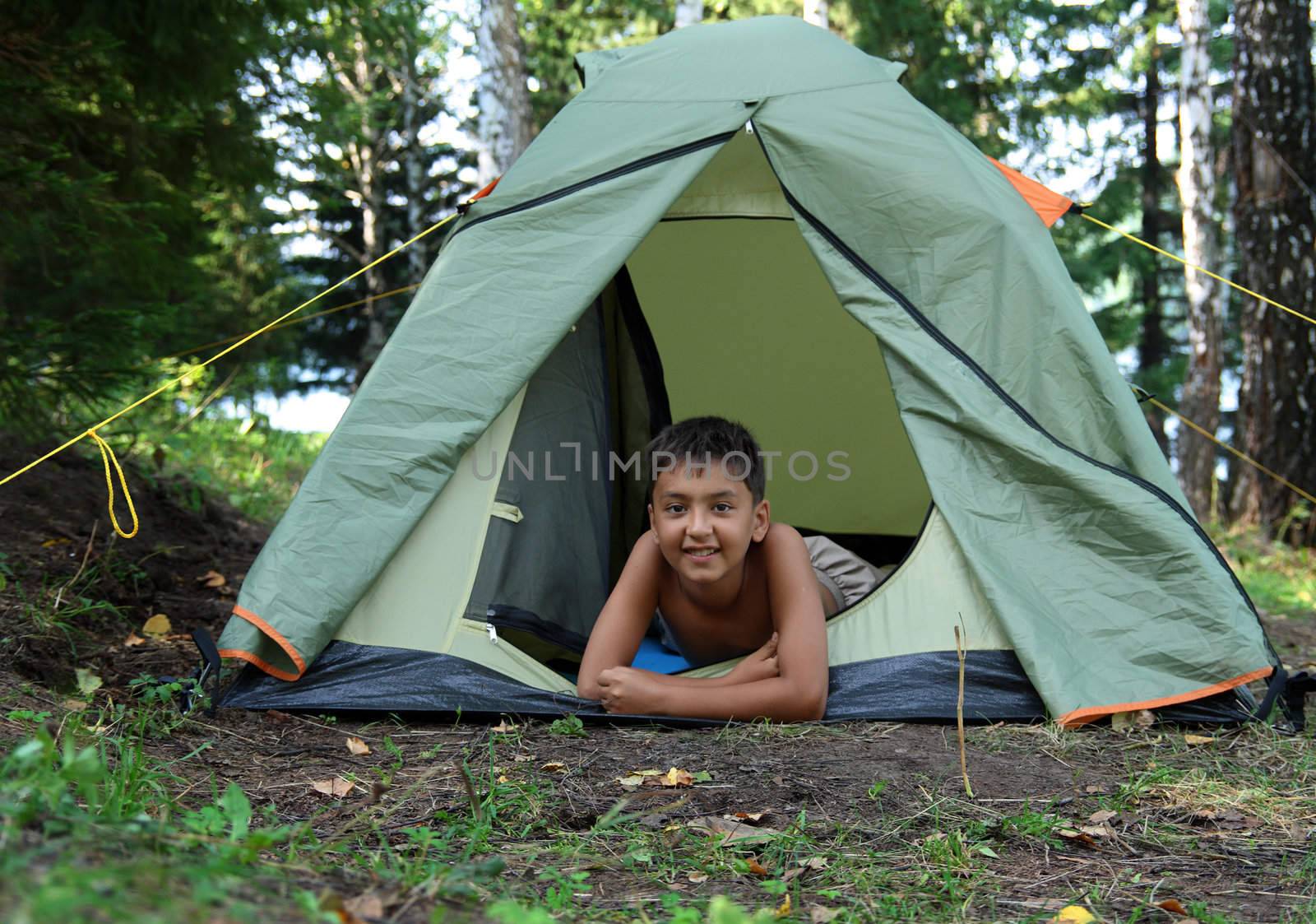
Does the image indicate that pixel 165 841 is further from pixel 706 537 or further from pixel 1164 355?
pixel 1164 355

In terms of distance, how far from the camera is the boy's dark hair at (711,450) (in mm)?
2783

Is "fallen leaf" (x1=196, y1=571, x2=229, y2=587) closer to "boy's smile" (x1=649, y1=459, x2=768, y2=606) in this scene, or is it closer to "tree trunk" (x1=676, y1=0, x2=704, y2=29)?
"boy's smile" (x1=649, y1=459, x2=768, y2=606)

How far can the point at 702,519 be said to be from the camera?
273 cm

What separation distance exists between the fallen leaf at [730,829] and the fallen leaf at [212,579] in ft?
7.72

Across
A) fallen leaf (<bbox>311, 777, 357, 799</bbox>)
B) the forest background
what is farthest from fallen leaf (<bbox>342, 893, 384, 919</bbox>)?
the forest background

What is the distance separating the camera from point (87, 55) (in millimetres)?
3779

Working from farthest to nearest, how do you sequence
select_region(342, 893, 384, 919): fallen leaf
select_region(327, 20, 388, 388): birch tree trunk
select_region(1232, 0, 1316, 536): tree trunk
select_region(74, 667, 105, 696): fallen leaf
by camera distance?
select_region(327, 20, 388, 388): birch tree trunk → select_region(1232, 0, 1316, 536): tree trunk → select_region(74, 667, 105, 696): fallen leaf → select_region(342, 893, 384, 919): fallen leaf

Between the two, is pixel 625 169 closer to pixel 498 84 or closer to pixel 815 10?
pixel 498 84

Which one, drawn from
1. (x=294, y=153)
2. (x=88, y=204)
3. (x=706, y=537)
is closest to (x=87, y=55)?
(x=88, y=204)

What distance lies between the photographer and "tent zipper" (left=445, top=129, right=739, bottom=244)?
297 centimetres

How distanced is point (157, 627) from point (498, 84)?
16.5 feet

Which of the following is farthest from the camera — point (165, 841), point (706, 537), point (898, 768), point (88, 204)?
point (88, 204)

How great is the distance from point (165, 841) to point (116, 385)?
9.50 ft

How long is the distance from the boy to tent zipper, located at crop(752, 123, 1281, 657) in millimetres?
535
